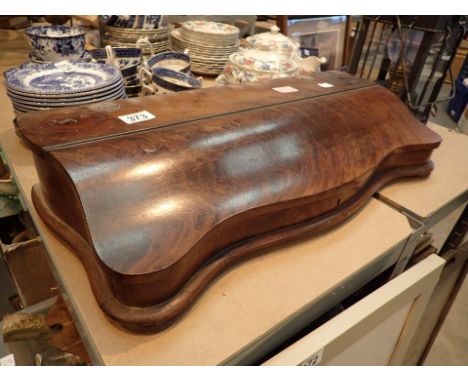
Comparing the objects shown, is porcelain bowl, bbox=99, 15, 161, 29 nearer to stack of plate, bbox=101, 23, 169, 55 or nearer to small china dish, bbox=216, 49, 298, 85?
stack of plate, bbox=101, 23, 169, 55

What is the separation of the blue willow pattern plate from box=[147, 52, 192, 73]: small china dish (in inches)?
10.7

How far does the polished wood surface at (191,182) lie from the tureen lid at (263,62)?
253mm

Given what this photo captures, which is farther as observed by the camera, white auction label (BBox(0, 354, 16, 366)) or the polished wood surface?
white auction label (BBox(0, 354, 16, 366))

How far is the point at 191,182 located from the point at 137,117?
8.1 inches

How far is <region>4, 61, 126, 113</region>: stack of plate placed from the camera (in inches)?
29.8

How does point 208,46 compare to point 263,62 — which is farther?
point 208,46

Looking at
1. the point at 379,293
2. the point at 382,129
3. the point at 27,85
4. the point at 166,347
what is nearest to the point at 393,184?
the point at 382,129

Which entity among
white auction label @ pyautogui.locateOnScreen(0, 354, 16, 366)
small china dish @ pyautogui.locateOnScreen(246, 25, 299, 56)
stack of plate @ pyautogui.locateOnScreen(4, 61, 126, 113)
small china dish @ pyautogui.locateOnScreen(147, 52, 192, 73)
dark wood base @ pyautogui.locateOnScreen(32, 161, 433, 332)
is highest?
small china dish @ pyautogui.locateOnScreen(246, 25, 299, 56)

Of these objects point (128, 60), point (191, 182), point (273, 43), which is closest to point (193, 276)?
point (191, 182)

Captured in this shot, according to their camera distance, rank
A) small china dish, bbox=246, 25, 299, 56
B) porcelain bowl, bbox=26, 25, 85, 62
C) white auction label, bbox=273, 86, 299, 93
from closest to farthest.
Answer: white auction label, bbox=273, 86, 299, 93
porcelain bowl, bbox=26, 25, 85, 62
small china dish, bbox=246, 25, 299, 56

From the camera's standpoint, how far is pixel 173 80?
101 centimetres

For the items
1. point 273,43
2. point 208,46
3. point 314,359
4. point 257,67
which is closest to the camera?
point 314,359

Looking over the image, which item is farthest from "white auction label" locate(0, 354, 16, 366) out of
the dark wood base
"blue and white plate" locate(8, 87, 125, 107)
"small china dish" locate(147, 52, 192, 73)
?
"small china dish" locate(147, 52, 192, 73)

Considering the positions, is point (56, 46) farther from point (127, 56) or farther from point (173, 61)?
point (173, 61)
